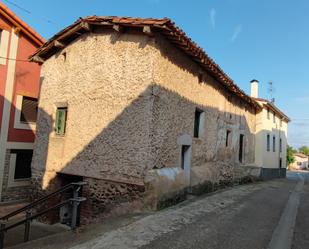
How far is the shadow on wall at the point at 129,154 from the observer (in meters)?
7.55

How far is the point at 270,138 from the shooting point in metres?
21.3

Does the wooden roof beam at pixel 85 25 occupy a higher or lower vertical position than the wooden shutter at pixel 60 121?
higher

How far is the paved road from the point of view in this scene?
5.07 m

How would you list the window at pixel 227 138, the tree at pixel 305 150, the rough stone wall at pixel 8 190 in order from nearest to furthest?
the rough stone wall at pixel 8 190
the window at pixel 227 138
the tree at pixel 305 150

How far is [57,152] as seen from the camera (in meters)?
9.79

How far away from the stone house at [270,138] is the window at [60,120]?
1293cm

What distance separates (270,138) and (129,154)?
53.2 ft

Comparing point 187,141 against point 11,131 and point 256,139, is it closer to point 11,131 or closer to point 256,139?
point 11,131

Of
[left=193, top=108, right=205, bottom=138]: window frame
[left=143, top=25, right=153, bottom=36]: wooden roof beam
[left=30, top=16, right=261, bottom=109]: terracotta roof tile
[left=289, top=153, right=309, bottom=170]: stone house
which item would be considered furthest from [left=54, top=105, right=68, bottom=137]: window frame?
[left=289, top=153, right=309, bottom=170]: stone house

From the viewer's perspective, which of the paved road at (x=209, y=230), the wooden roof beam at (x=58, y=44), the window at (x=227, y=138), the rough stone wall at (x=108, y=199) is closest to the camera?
the paved road at (x=209, y=230)

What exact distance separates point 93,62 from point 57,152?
318 centimetres

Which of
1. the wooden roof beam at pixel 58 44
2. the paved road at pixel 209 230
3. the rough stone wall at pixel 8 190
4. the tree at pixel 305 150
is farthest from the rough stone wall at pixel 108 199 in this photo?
the tree at pixel 305 150

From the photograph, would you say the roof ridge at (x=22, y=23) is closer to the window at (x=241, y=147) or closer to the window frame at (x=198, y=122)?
the window frame at (x=198, y=122)

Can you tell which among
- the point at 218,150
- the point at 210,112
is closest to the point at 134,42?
the point at 210,112
